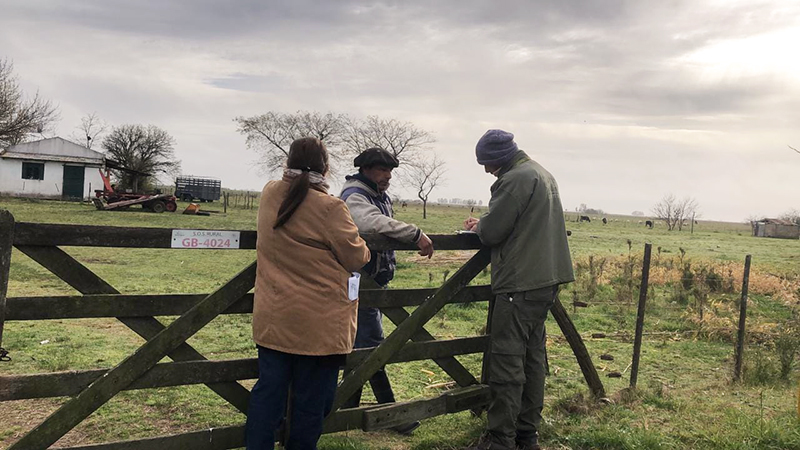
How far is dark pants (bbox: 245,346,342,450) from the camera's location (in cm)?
313

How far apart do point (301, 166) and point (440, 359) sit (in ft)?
7.02

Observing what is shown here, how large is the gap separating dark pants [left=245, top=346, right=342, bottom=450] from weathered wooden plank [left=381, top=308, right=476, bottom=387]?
0.96 meters

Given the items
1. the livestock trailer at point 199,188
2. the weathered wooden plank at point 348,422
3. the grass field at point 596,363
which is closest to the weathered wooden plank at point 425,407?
the weathered wooden plank at point 348,422

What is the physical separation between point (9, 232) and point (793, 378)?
304 inches

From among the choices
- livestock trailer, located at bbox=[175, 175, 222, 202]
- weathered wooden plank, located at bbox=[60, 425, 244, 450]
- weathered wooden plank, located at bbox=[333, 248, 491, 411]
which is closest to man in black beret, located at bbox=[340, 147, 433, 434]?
weathered wooden plank, located at bbox=[333, 248, 491, 411]

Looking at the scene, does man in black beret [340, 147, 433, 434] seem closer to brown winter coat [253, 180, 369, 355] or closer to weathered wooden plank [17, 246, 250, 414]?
brown winter coat [253, 180, 369, 355]

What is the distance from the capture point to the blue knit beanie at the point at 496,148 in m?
4.21

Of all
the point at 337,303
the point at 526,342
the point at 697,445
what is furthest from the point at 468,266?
the point at 697,445

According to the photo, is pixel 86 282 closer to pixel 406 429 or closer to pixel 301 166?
pixel 301 166

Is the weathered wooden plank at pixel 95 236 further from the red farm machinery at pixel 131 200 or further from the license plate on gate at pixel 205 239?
the red farm machinery at pixel 131 200

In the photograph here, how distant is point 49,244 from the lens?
3.01 m

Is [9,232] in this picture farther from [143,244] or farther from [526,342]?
[526,342]

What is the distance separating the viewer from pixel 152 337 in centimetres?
326

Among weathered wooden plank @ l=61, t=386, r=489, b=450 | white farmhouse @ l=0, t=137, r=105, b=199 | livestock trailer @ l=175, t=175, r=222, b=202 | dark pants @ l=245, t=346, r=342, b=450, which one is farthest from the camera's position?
livestock trailer @ l=175, t=175, r=222, b=202
